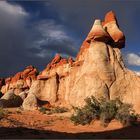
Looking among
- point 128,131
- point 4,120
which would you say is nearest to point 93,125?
point 128,131

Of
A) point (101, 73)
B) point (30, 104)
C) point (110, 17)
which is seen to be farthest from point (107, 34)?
point (30, 104)

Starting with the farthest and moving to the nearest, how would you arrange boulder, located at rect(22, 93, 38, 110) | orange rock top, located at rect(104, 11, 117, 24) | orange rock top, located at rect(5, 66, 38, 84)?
orange rock top, located at rect(5, 66, 38, 84)
orange rock top, located at rect(104, 11, 117, 24)
boulder, located at rect(22, 93, 38, 110)

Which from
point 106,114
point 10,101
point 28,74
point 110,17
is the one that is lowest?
point 106,114

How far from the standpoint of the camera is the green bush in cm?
1709

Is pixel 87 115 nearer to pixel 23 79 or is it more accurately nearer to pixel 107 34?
pixel 107 34

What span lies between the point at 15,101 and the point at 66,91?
5.95 m

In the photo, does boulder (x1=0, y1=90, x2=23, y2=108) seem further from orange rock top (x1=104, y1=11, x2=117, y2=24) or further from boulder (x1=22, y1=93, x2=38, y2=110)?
orange rock top (x1=104, y1=11, x2=117, y2=24)

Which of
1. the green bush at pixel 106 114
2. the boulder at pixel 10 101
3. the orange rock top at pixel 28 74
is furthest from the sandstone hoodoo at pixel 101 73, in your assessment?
the orange rock top at pixel 28 74

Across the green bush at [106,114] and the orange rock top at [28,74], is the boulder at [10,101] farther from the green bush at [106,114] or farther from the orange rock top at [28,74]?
the orange rock top at [28,74]

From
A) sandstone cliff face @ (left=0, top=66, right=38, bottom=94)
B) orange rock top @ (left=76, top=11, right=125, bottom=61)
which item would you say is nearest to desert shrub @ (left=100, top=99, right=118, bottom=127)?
orange rock top @ (left=76, top=11, right=125, bottom=61)

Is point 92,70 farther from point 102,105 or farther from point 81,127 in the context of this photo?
point 81,127

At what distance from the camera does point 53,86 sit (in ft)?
135

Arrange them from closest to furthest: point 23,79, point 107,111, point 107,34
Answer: point 107,111, point 107,34, point 23,79

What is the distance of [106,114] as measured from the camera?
17734 mm
